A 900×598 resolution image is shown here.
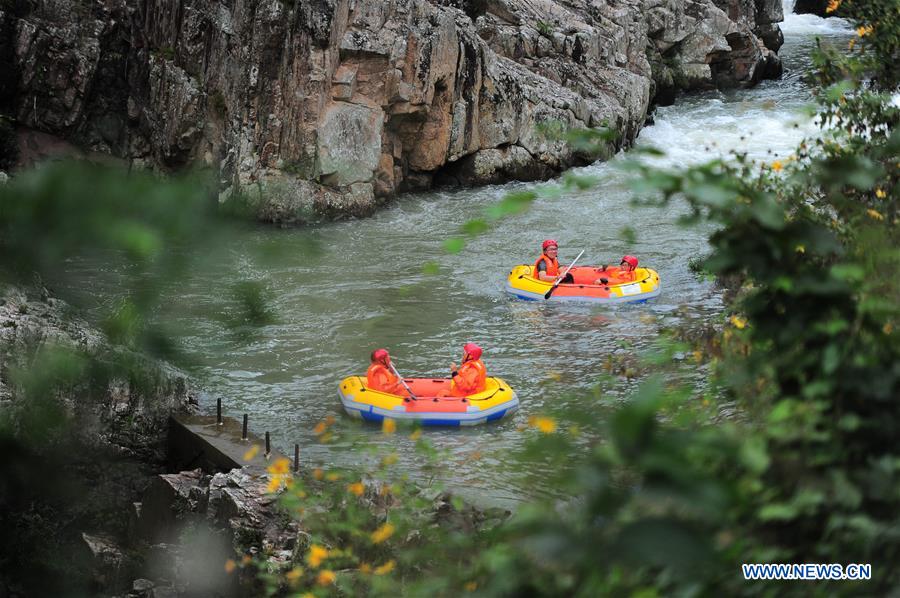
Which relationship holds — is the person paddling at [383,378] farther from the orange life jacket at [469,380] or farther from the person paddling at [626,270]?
the person paddling at [626,270]

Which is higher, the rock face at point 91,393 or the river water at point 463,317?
the rock face at point 91,393

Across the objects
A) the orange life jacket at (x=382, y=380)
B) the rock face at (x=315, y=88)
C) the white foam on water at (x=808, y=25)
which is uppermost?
the white foam on water at (x=808, y=25)

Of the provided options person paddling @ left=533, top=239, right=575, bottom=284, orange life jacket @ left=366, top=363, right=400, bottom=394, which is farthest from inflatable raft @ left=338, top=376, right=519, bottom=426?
person paddling @ left=533, top=239, right=575, bottom=284

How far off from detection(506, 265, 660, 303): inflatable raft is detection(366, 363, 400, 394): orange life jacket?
3.98 meters

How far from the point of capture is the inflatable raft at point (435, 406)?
9578 millimetres

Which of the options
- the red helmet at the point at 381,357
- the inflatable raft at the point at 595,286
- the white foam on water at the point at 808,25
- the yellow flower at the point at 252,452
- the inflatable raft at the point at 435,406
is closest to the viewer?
the yellow flower at the point at 252,452

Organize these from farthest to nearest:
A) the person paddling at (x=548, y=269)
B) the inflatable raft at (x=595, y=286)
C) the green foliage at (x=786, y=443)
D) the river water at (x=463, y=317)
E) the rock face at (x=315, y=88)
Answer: the rock face at (x=315, y=88), the person paddling at (x=548, y=269), the inflatable raft at (x=595, y=286), the river water at (x=463, y=317), the green foliage at (x=786, y=443)

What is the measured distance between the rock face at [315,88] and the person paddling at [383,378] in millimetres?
5427

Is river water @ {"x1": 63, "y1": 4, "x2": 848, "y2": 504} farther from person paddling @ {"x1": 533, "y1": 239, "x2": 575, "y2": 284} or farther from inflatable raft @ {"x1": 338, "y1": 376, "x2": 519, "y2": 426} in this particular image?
person paddling @ {"x1": 533, "y1": 239, "x2": 575, "y2": 284}

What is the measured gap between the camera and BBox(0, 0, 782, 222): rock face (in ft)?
53.7

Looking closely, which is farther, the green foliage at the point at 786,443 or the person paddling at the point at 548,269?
the person paddling at the point at 548,269

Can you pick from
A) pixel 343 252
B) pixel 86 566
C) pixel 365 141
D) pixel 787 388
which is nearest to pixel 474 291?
pixel 343 252

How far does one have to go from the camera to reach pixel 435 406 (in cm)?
962

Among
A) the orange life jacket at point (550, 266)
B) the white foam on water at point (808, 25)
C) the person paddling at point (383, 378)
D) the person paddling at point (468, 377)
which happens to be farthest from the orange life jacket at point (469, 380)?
the white foam on water at point (808, 25)
